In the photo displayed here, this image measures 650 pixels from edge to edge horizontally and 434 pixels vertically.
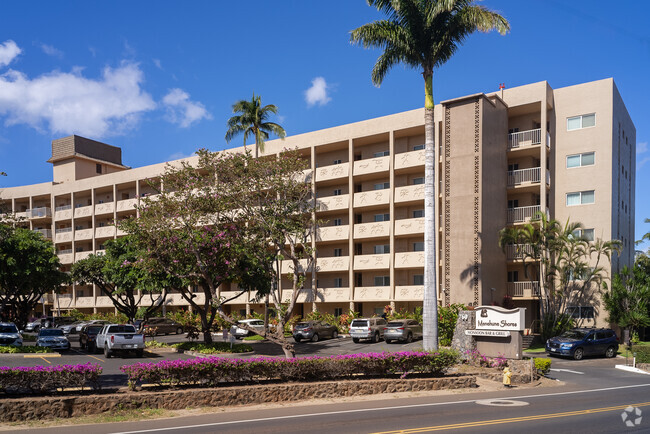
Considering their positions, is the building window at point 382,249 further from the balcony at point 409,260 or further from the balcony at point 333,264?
the balcony at point 409,260

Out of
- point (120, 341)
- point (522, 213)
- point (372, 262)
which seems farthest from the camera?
point (372, 262)

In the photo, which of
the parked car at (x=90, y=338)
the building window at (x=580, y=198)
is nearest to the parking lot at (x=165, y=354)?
the parked car at (x=90, y=338)

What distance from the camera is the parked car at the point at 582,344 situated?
31.9 meters

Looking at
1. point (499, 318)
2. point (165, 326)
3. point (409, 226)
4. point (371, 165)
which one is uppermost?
point (371, 165)

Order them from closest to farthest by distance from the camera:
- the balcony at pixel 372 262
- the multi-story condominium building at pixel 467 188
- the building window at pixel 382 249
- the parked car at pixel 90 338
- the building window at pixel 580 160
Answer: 1. the parked car at pixel 90 338
2. the multi-story condominium building at pixel 467 188
3. the building window at pixel 580 160
4. the balcony at pixel 372 262
5. the building window at pixel 382 249

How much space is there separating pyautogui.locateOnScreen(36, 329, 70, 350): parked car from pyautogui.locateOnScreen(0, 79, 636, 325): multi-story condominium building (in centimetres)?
1117

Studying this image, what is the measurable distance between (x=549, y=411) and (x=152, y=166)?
53.1 m

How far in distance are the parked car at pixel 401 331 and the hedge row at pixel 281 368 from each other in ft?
49.4

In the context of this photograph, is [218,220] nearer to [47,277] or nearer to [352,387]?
[352,387]

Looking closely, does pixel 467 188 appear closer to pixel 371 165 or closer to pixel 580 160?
pixel 580 160

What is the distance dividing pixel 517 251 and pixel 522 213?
377 centimetres

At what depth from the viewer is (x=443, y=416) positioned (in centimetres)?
1570

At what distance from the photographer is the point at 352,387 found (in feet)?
62.3

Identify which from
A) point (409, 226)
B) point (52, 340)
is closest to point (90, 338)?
point (52, 340)
